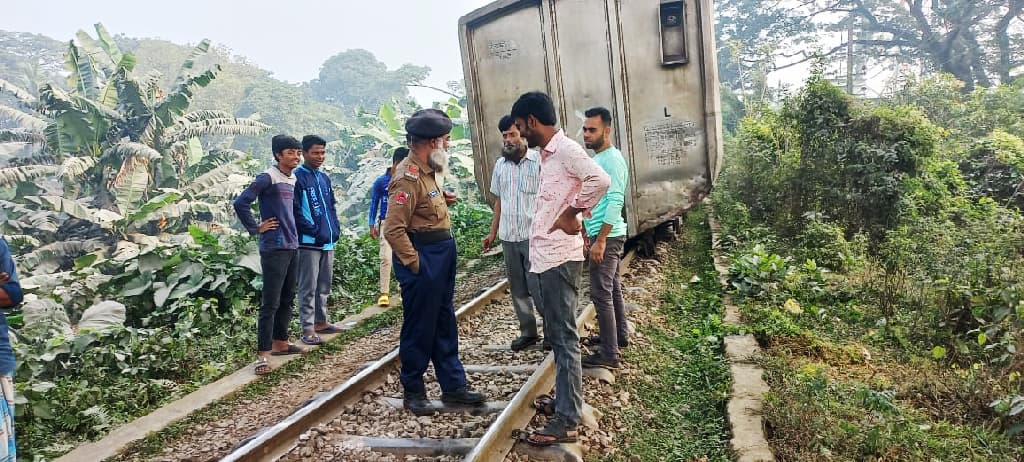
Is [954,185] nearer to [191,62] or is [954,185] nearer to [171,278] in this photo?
[171,278]

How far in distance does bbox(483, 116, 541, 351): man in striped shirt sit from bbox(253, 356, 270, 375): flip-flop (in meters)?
1.97

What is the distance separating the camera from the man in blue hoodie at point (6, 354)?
2.74 meters

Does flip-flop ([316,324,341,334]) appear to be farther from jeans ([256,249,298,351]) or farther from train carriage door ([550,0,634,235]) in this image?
train carriage door ([550,0,634,235])

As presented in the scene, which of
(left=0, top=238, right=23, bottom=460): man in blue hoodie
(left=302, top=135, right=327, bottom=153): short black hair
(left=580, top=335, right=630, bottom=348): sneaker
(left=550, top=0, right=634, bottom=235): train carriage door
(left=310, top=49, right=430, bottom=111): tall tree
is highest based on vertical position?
(left=310, top=49, right=430, bottom=111): tall tree

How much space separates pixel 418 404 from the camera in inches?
159

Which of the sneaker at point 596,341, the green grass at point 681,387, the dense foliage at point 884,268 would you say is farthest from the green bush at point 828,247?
the sneaker at point 596,341

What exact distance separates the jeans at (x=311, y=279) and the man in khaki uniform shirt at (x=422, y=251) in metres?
2.18

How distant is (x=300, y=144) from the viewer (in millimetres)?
5574

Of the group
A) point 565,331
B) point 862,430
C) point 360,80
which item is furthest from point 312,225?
point 360,80

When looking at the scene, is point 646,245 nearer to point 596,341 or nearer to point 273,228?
point 596,341

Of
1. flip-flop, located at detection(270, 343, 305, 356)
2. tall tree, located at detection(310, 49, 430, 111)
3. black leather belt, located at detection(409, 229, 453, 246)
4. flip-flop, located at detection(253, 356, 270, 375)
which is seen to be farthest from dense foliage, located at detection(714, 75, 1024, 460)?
tall tree, located at detection(310, 49, 430, 111)

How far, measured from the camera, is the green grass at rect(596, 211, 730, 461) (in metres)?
3.67

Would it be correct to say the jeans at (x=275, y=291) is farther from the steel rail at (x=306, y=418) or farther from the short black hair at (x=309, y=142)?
the steel rail at (x=306, y=418)

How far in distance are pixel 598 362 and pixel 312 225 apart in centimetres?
277
